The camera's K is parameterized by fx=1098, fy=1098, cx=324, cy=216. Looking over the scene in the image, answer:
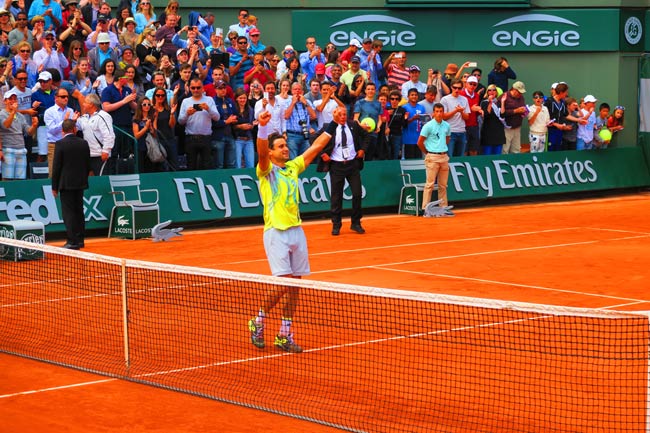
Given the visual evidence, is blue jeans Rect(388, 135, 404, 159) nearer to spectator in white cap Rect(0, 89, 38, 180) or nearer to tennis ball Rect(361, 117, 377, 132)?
tennis ball Rect(361, 117, 377, 132)

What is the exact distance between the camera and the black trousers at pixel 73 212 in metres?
18.4

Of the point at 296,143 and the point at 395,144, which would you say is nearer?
the point at 296,143

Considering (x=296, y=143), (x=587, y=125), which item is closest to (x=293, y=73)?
(x=296, y=143)

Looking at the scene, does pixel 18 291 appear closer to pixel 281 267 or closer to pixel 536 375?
pixel 281 267

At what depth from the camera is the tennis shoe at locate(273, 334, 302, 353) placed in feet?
37.8

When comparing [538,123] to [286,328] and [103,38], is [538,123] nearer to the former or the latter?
[103,38]

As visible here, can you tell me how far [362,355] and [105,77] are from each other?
40.1 feet

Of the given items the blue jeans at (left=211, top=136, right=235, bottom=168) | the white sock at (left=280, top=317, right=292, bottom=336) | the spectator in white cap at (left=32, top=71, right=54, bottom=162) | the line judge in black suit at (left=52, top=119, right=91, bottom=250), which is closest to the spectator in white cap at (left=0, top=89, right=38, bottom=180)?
the spectator in white cap at (left=32, top=71, right=54, bottom=162)

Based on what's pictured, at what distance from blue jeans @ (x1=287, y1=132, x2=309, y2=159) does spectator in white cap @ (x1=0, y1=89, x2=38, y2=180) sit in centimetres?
562

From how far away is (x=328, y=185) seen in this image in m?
24.3

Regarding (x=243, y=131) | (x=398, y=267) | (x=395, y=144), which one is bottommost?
(x=398, y=267)

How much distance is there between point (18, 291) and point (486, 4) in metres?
19.3

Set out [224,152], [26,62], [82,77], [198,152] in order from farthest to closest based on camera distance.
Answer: [224,152], [198,152], [82,77], [26,62]

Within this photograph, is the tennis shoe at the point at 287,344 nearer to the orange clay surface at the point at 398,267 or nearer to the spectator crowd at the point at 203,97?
the orange clay surface at the point at 398,267
